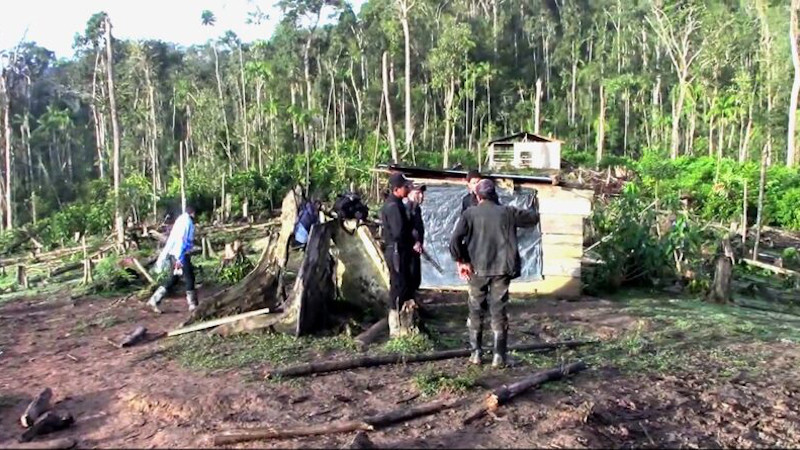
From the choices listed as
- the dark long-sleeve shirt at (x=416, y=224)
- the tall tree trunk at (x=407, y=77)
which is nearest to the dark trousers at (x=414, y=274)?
the dark long-sleeve shirt at (x=416, y=224)

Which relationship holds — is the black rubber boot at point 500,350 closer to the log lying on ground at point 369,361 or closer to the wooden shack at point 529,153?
the log lying on ground at point 369,361

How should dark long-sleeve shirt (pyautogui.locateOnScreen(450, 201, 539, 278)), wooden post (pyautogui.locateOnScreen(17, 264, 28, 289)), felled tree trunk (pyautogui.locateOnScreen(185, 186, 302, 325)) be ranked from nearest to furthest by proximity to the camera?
dark long-sleeve shirt (pyautogui.locateOnScreen(450, 201, 539, 278)) → felled tree trunk (pyautogui.locateOnScreen(185, 186, 302, 325)) → wooden post (pyautogui.locateOnScreen(17, 264, 28, 289))

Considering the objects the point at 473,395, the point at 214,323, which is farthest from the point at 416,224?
the point at 473,395

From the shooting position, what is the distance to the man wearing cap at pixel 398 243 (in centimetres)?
837

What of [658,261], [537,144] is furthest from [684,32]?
[658,261]

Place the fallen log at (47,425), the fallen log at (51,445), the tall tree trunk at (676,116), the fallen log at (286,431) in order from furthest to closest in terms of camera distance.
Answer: the tall tree trunk at (676,116) < the fallen log at (47,425) < the fallen log at (51,445) < the fallen log at (286,431)

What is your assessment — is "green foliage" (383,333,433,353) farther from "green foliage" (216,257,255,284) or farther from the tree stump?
"green foliage" (216,257,255,284)

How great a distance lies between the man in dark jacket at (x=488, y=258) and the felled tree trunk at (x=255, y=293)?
2824 millimetres

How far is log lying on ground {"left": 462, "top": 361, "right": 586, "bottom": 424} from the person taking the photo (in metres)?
5.90

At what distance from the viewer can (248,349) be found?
8086 millimetres

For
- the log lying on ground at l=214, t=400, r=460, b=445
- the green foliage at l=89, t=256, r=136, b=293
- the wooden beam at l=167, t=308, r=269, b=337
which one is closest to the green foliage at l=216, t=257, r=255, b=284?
the green foliage at l=89, t=256, r=136, b=293

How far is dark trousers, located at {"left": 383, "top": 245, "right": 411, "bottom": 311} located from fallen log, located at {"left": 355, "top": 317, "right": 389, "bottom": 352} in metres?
0.35

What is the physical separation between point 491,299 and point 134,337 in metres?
4.20

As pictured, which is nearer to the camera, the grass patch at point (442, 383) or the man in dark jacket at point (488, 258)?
the grass patch at point (442, 383)
